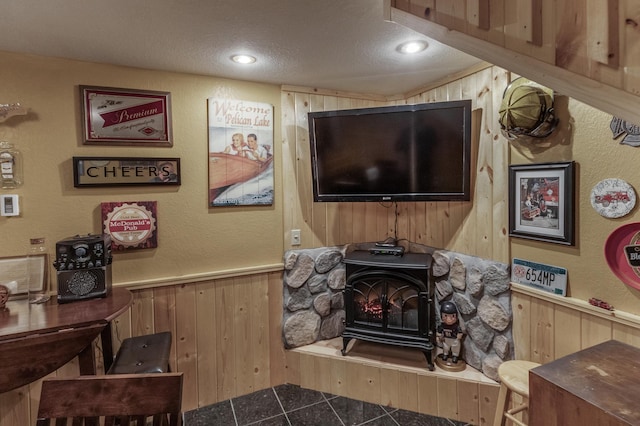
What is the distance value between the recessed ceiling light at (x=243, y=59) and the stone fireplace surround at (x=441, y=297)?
139 cm

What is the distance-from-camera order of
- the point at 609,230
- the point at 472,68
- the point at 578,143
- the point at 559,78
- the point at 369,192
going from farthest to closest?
the point at 369,192
the point at 472,68
the point at 578,143
the point at 609,230
the point at 559,78

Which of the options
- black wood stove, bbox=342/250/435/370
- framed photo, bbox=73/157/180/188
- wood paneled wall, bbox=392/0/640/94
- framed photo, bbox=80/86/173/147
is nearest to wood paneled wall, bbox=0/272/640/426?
black wood stove, bbox=342/250/435/370

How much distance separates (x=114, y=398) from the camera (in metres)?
1.09

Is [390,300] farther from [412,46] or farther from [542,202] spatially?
[412,46]

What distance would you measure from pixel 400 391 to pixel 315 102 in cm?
225

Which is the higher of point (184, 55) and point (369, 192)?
point (184, 55)

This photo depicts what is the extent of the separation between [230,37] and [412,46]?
1.01 meters

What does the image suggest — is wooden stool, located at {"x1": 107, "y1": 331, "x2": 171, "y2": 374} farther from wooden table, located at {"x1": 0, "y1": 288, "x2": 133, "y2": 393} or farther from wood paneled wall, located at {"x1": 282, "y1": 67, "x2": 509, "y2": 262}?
wood paneled wall, located at {"x1": 282, "y1": 67, "x2": 509, "y2": 262}

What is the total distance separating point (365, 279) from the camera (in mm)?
2461

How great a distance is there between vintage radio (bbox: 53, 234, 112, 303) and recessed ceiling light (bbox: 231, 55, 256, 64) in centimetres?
132

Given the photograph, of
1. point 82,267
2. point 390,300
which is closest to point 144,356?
point 82,267

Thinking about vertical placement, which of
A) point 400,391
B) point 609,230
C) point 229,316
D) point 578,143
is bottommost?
point 400,391

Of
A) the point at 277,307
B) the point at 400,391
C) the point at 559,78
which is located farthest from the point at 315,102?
the point at 400,391

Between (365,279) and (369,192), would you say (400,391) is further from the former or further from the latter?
(369,192)
